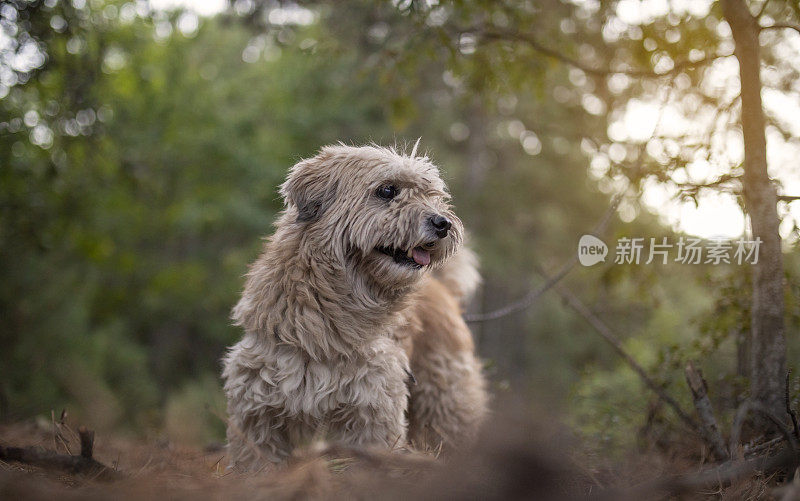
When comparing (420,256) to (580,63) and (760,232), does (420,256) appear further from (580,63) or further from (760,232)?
(580,63)

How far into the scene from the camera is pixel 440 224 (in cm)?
385

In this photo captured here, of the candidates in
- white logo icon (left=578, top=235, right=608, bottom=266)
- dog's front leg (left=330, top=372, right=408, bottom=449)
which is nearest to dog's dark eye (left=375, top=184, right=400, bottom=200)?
dog's front leg (left=330, top=372, right=408, bottom=449)

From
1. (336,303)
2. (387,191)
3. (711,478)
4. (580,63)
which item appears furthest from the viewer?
(580,63)

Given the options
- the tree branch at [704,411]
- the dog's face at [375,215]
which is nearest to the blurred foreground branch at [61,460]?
the dog's face at [375,215]

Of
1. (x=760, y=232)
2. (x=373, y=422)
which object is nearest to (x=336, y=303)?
(x=373, y=422)

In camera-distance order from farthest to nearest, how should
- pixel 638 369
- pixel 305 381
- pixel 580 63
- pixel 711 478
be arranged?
pixel 580 63 < pixel 638 369 < pixel 305 381 < pixel 711 478

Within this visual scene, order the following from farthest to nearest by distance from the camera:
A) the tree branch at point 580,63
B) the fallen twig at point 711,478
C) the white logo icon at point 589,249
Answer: the white logo icon at point 589,249 → the tree branch at point 580,63 → the fallen twig at point 711,478

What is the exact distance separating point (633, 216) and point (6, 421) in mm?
6390

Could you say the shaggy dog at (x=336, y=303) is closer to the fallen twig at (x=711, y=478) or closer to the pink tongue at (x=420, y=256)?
the pink tongue at (x=420, y=256)

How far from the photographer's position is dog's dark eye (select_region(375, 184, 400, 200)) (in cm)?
403

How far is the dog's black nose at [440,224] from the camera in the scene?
384 centimetres

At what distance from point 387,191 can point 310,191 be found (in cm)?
51

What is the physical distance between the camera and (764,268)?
152 inches

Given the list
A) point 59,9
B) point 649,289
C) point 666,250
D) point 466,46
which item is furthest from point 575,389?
point 59,9
